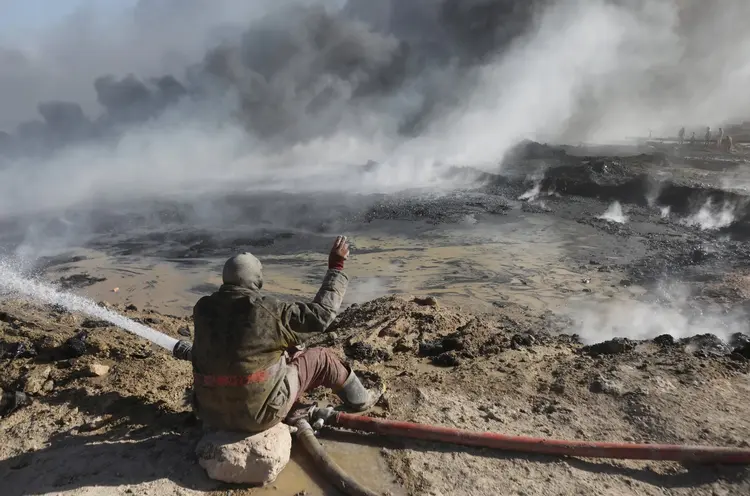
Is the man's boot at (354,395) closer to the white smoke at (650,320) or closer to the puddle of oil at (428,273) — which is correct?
the white smoke at (650,320)

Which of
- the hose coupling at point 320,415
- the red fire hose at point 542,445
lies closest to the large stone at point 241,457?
the hose coupling at point 320,415

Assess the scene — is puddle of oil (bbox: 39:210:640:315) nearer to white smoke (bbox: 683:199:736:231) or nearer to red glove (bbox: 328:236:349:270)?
white smoke (bbox: 683:199:736:231)

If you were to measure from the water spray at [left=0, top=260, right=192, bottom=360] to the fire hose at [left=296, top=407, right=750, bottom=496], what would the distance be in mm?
2223

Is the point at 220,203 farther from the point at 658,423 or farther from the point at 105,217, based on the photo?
the point at 658,423

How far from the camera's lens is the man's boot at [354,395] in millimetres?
3342

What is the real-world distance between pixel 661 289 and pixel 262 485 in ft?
23.7

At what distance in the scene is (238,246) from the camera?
11.5 m

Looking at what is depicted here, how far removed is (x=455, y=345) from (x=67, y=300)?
6.90m

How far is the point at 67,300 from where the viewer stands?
27.5 ft

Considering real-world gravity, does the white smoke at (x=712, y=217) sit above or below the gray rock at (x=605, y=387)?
above

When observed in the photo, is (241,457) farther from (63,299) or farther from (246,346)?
(63,299)

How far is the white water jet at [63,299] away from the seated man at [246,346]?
2.55 meters

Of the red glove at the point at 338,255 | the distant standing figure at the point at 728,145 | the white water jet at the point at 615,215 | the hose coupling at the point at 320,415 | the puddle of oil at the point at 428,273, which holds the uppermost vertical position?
the distant standing figure at the point at 728,145

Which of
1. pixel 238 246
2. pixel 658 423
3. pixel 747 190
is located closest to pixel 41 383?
pixel 658 423
